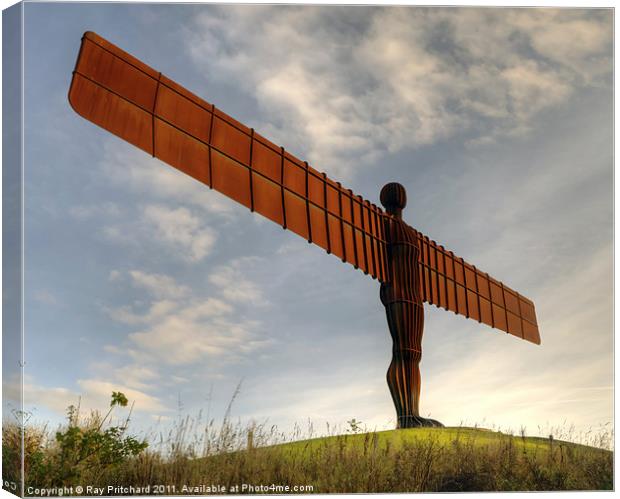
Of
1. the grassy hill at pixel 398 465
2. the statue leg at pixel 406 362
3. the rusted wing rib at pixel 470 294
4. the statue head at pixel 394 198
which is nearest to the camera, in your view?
the grassy hill at pixel 398 465

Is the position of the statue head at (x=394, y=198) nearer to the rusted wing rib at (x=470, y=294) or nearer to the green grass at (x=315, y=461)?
the rusted wing rib at (x=470, y=294)

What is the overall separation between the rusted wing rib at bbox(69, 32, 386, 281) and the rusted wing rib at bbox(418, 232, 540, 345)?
47.8 inches

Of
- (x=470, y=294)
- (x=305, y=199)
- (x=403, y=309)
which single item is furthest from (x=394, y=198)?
(x=470, y=294)

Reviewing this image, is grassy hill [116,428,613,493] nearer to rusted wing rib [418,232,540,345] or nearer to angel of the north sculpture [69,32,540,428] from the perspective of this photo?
angel of the north sculpture [69,32,540,428]

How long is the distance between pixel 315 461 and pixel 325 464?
0.14m

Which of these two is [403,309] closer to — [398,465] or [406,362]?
[406,362]

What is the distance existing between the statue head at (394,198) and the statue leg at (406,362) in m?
1.65

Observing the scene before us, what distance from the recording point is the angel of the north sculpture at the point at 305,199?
452 inches

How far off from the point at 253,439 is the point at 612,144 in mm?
6918

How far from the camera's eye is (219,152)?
12461 mm

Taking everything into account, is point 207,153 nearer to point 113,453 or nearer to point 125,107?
point 125,107

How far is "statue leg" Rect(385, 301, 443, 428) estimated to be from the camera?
558 inches

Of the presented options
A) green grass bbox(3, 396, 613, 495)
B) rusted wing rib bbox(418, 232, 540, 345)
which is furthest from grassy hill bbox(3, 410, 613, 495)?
rusted wing rib bbox(418, 232, 540, 345)

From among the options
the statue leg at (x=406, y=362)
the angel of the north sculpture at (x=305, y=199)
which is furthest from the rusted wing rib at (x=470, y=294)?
the statue leg at (x=406, y=362)
